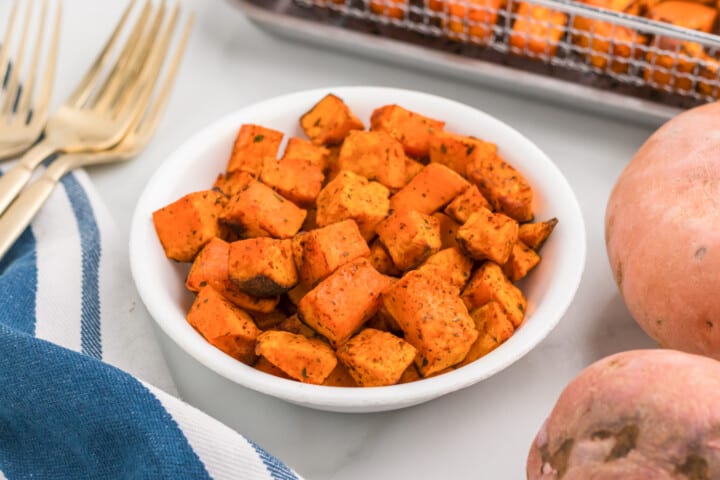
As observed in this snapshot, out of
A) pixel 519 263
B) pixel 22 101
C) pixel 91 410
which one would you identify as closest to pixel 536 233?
pixel 519 263

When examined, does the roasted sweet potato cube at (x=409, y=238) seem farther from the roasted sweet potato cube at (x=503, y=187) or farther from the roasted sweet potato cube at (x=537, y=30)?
the roasted sweet potato cube at (x=537, y=30)

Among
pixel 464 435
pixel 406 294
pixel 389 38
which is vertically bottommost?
pixel 464 435

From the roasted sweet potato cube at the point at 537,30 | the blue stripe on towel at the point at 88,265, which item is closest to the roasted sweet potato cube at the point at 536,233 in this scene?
the roasted sweet potato cube at the point at 537,30

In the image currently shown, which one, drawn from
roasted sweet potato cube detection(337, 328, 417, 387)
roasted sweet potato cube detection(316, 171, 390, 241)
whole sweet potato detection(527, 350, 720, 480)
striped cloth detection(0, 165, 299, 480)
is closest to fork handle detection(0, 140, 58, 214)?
striped cloth detection(0, 165, 299, 480)

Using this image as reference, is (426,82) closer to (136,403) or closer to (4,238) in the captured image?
(4,238)

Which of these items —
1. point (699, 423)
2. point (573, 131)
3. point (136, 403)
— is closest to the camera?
point (699, 423)

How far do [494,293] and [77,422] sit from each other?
41 cm

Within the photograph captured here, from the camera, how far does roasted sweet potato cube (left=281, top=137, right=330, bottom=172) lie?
108cm

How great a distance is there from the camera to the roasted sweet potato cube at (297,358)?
0.88 meters

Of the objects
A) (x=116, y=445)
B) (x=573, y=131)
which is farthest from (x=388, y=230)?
(x=573, y=131)

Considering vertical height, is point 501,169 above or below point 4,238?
above

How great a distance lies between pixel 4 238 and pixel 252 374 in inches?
15.3

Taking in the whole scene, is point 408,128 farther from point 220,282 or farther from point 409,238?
point 220,282

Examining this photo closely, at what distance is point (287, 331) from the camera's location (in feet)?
3.05
